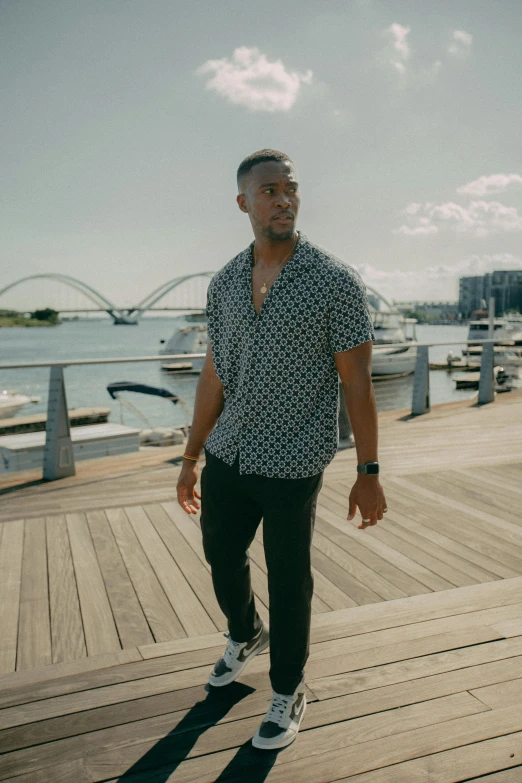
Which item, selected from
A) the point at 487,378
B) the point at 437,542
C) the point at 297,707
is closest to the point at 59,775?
the point at 297,707

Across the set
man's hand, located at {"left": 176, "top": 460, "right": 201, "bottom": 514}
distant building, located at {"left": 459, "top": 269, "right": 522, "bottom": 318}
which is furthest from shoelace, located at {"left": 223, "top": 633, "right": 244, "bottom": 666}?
Answer: distant building, located at {"left": 459, "top": 269, "right": 522, "bottom": 318}

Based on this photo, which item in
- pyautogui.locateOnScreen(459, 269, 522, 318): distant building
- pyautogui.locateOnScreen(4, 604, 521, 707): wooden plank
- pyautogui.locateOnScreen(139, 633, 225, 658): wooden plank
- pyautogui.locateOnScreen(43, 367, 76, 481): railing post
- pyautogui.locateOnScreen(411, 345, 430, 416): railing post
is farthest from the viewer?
pyautogui.locateOnScreen(459, 269, 522, 318): distant building

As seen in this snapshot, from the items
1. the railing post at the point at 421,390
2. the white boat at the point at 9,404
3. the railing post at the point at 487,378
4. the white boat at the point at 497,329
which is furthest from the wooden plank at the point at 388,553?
the white boat at the point at 497,329

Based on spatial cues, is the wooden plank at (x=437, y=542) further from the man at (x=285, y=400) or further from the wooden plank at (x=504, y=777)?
the man at (x=285, y=400)

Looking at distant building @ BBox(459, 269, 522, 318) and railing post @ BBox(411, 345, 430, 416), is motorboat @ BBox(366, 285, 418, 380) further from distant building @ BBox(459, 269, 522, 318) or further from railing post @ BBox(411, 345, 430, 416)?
distant building @ BBox(459, 269, 522, 318)

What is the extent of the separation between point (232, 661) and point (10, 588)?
4.13 ft

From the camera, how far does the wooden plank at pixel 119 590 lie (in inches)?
89.1

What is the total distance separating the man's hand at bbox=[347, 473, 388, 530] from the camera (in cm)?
163

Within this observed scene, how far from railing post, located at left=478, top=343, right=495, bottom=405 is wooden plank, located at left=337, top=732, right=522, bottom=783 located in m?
6.86

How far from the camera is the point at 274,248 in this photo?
1.66 metres

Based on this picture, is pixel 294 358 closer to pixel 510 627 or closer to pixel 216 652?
pixel 216 652

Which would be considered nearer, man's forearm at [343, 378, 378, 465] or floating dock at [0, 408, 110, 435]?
man's forearm at [343, 378, 378, 465]

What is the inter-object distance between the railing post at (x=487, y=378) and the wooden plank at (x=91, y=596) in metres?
6.08

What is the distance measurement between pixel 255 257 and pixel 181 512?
2.26 metres
